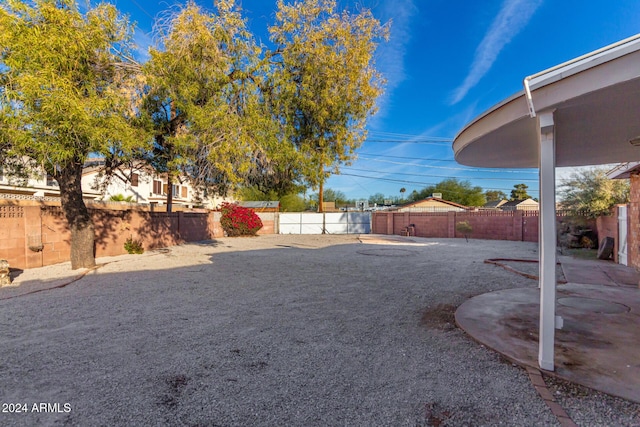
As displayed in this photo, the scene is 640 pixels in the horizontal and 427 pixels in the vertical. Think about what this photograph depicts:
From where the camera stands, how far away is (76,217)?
7.98 meters

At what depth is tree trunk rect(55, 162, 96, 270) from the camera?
24.9 ft

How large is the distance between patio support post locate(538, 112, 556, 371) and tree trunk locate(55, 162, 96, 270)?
8.90 m

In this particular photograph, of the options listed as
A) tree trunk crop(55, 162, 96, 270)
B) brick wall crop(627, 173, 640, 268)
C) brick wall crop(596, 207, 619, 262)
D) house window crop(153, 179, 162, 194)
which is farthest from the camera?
house window crop(153, 179, 162, 194)

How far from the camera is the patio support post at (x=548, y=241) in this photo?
8.78 feet

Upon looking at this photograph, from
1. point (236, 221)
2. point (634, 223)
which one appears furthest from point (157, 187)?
point (634, 223)

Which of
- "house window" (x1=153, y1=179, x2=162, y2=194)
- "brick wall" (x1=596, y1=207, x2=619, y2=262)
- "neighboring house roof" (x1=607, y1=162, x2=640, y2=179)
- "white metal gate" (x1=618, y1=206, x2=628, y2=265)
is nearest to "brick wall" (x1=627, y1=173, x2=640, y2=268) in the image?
"neighboring house roof" (x1=607, y1=162, x2=640, y2=179)

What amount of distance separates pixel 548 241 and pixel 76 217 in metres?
9.59

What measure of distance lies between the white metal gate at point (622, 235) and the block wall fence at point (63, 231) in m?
15.1

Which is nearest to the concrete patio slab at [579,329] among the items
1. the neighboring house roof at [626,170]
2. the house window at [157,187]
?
the neighboring house roof at [626,170]

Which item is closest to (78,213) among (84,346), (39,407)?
(84,346)

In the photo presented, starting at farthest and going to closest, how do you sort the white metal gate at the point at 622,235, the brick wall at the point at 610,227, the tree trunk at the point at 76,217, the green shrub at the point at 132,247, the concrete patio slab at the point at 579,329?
the green shrub at the point at 132,247 → the brick wall at the point at 610,227 → the white metal gate at the point at 622,235 → the tree trunk at the point at 76,217 → the concrete patio slab at the point at 579,329

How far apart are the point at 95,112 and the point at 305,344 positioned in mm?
5309

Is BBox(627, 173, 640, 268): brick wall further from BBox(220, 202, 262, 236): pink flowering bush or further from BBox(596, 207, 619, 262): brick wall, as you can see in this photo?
BBox(220, 202, 262, 236): pink flowering bush

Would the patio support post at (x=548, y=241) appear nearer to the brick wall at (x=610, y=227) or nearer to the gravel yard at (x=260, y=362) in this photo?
the gravel yard at (x=260, y=362)
